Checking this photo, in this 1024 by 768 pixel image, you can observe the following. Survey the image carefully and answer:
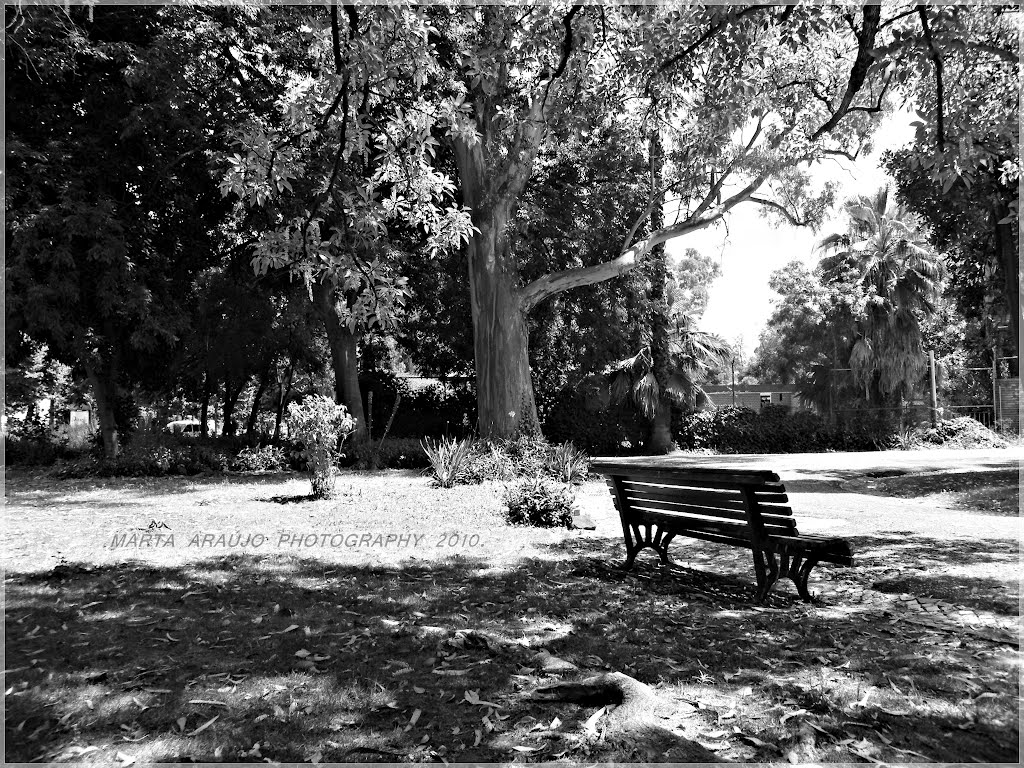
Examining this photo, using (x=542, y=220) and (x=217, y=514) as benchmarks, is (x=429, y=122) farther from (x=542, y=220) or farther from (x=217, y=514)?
(x=542, y=220)

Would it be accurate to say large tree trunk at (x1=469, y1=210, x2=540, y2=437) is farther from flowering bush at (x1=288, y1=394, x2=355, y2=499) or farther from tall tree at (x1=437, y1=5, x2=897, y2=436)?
flowering bush at (x1=288, y1=394, x2=355, y2=499)

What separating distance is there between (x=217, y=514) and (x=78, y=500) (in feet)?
11.2

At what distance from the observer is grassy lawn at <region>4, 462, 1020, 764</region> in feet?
9.85

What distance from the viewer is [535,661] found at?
156 inches

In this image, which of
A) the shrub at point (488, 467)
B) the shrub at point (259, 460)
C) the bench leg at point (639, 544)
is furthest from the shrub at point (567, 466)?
the shrub at point (259, 460)

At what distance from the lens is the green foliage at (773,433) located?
26.2 meters

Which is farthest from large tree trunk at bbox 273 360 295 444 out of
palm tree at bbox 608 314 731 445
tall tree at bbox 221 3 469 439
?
tall tree at bbox 221 3 469 439

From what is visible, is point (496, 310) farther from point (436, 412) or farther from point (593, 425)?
point (593, 425)

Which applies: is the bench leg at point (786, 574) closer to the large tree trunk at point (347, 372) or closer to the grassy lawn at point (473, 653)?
the grassy lawn at point (473, 653)

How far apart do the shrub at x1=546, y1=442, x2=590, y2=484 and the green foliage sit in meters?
12.1

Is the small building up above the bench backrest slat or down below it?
above

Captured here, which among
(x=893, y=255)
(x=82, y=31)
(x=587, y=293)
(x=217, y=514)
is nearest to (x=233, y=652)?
(x=217, y=514)

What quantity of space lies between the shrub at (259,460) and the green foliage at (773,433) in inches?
551

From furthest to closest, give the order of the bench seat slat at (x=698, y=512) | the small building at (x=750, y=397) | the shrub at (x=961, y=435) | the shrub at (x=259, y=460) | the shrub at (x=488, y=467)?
the small building at (x=750, y=397) → the shrub at (x=961, y=435) → the shrub at (x=259, y=460) → the shrub at (x=488, y=467) → the bench seat slat at (x=698, y=512)
